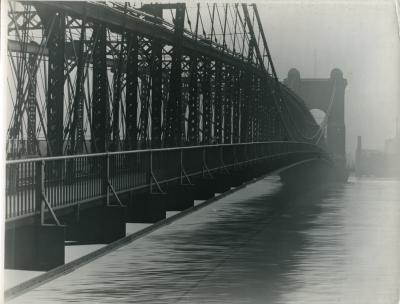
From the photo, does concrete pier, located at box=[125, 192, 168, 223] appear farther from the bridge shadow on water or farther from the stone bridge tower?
the stone bridge tower

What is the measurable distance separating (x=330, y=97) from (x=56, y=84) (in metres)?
93.1

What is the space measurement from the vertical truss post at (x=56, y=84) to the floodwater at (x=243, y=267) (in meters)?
2.62

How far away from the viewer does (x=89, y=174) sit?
18812 mm

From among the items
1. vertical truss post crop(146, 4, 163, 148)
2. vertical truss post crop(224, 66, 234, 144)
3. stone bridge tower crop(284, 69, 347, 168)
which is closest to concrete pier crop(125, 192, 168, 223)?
vertical truss post crop(146, 4, 163, 148)

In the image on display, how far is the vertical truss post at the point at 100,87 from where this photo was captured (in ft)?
83.5

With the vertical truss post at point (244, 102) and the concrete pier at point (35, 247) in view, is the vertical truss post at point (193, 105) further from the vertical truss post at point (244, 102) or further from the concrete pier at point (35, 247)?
the concrete pier at point (35, 247)

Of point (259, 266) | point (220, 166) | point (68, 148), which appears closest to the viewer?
point (259, 266)

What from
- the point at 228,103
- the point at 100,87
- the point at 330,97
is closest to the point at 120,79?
the point at 100,87

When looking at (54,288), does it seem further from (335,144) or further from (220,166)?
(335,144)

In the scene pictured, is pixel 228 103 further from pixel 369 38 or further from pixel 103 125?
pixel 369 38

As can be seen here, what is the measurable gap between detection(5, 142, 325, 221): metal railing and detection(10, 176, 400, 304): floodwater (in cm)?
106

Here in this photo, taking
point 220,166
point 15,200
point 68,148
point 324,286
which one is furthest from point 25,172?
point 220,166

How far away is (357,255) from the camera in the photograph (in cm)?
2059

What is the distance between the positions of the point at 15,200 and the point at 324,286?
418 centimetres
